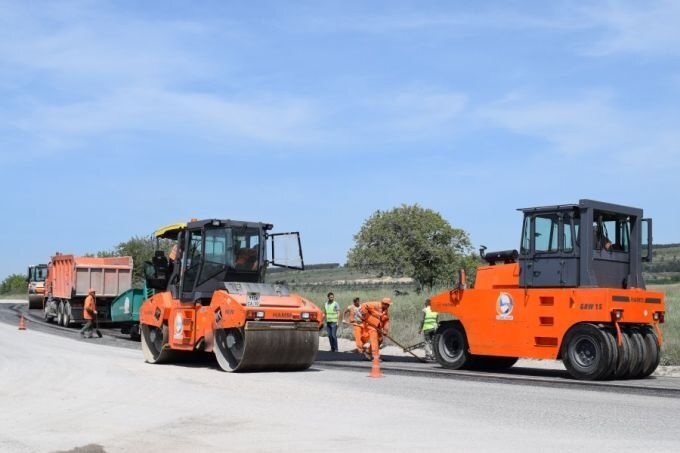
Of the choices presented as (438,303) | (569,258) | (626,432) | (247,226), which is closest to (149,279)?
(247,226)

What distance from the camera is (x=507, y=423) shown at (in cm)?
1112

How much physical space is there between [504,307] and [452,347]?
1861 mm

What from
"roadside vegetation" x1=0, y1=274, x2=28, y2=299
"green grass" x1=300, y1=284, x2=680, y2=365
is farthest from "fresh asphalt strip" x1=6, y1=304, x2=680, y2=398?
"roadside vegetation" x1=0, y1=274, x2=28, y2=299

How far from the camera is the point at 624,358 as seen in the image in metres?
16.8

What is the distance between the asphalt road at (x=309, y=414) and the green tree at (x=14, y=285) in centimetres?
7664

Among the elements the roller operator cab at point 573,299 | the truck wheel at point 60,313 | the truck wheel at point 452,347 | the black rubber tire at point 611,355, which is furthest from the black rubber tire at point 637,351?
the truck wheel at point 60,313

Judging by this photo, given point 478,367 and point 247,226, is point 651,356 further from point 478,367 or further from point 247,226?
point 247,226

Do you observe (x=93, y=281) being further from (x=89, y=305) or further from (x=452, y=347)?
(x=452, y=347)

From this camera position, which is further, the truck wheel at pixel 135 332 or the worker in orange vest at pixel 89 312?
the truck wheel at pixel 135 332

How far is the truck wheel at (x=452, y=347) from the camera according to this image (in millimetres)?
19094

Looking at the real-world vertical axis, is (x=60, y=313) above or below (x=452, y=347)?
below

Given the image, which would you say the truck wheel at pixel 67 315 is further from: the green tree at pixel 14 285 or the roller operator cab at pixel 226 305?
the green tree at pixel 14 285

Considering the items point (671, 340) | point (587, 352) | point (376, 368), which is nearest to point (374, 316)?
point (376, 368)

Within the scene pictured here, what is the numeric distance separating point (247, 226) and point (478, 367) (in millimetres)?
5681
